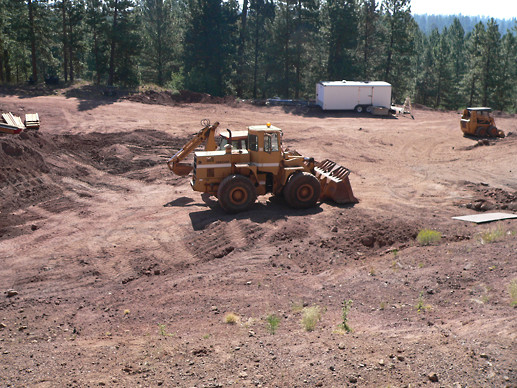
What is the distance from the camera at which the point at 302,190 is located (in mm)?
18172

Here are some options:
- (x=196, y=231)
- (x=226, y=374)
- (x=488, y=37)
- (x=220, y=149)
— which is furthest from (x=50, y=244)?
(x=488, y=37)

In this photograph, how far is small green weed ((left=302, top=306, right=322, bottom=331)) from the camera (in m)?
9.89

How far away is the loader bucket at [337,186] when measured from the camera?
752 inches

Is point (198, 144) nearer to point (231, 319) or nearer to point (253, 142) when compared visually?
point (253, 142)

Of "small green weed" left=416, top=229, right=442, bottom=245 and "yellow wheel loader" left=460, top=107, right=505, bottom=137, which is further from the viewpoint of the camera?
"yellow wheel loader" left=460, top=107, right=505, bottom=137

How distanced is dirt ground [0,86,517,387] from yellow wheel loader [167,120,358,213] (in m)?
0.61

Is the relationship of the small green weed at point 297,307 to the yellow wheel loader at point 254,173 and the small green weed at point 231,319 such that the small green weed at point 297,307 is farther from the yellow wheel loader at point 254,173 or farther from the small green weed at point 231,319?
the yellow wheel loader at point 254,173

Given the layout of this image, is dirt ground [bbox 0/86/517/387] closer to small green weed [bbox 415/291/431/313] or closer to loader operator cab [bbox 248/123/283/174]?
small green weed [bbox 415/291/431/313]

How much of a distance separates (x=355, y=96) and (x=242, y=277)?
3204 centimetres

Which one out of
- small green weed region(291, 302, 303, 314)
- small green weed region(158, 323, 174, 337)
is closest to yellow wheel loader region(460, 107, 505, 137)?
small green weed region(291, 302, 303, 314)

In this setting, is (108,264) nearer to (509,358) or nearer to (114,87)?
(509,358)

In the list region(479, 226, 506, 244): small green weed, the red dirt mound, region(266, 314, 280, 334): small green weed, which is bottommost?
region(266, 314, 280, 334): small green weed

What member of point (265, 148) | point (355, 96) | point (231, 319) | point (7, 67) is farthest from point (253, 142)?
point (7, 67)

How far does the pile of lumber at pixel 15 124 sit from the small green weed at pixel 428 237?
19629mm
